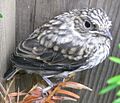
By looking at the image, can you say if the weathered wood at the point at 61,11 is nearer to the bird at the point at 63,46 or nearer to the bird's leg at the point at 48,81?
the bird at the point at 63,46

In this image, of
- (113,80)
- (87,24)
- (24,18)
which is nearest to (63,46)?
(87,24)

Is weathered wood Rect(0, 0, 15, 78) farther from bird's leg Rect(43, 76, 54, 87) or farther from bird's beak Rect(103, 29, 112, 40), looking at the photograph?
bird's beak Rect(103, 29, 112, 40)

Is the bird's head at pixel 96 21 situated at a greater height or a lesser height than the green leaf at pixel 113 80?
lesser

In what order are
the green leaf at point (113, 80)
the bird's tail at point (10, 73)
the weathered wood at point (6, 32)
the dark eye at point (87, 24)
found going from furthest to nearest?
the bird's tail at point (10, 73)
the dark eye at point (87, 24)
the weathered wood at point (6, 32)
the green leaf at point (113, 80)

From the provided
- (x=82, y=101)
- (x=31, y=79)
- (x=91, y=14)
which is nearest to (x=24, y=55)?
(x=31, y=79)

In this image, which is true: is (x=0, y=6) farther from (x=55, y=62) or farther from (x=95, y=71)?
(x=95, y=71)

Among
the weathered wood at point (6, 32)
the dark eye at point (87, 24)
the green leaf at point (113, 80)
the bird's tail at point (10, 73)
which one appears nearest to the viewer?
the green leaf at point (113, 80)

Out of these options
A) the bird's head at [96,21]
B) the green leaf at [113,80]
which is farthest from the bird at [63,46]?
the green leaf at [113,80]
